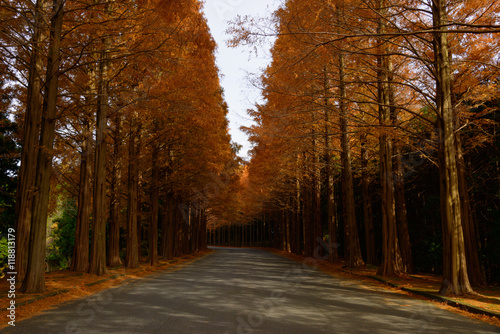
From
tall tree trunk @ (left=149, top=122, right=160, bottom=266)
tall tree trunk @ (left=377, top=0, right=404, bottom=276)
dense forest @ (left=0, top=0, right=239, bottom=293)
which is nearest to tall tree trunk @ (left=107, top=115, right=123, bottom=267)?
dense forest @ (left=0, top=0, right=239, bottom=293)

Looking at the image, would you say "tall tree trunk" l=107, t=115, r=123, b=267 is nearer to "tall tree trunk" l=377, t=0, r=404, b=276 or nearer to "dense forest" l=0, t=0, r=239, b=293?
"dense forest" l=0, t=0, r=239, b=293

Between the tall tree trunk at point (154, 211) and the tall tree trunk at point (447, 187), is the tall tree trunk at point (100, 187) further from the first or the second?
the tall tree trunk at point (447, 187)

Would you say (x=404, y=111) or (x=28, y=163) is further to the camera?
(x=404, y=111)

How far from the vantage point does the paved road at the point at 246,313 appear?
5594 millimetres

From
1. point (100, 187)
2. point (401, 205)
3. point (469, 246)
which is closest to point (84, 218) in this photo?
point (100, 187)

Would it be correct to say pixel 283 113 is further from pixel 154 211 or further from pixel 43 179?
pixel 154 211

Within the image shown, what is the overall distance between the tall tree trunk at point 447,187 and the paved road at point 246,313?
4.72 ft

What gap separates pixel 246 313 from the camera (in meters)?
6.70

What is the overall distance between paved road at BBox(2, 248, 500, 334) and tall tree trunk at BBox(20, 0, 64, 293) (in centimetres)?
151

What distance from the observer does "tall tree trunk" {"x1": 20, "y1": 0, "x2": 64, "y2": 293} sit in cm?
872

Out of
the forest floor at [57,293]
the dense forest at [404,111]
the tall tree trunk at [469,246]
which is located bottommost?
the forest floor at [57,293]

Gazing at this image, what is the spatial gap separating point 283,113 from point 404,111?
271 inches

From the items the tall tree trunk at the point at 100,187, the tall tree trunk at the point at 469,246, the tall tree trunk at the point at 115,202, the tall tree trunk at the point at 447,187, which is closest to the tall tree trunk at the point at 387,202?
the tall tree trunk at the point at 469,246

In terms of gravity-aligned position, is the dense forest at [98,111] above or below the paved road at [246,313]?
above
